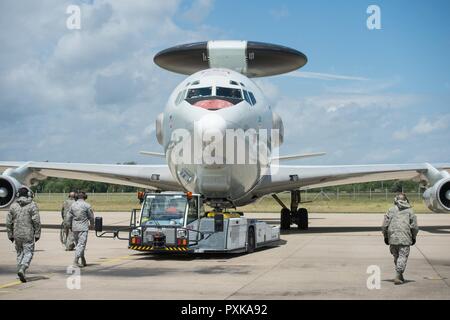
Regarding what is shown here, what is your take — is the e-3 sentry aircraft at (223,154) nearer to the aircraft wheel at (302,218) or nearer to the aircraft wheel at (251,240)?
the aircraft wheel at (302,218)

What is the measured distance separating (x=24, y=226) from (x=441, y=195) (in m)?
17.3

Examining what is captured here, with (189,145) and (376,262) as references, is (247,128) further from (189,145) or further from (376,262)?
Answer: (376,262)

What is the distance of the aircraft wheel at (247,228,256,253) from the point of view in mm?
17830

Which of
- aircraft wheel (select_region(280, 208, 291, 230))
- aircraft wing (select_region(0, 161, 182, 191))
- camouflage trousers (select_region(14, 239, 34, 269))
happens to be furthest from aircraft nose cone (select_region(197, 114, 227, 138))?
aircraft wheel (select_region(280, 208, 291, 230))

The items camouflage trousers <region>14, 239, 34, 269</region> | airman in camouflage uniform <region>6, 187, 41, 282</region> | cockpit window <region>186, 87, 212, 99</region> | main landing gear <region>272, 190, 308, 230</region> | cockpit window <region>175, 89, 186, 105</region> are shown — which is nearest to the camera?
camouflage trousers <region>14, 239, 34, 269</region>

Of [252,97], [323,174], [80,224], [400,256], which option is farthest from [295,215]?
[400,256]

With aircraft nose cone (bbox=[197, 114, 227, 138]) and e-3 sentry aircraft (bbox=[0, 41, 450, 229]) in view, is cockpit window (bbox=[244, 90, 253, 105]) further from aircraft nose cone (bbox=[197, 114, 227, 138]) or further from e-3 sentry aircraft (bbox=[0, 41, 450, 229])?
aircraft nose cone (bbox=[197, 114, 227, 138])

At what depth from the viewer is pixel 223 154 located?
17.7m

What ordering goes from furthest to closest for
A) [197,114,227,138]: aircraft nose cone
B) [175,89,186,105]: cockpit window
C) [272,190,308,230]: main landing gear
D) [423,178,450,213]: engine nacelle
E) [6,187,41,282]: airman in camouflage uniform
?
[272,190,308,230]: main landing gear
[423,178,450,213]: engine nacelle
[175,89,186,105]: cockpit window
[197,114,227,138]: aircraft nose cone
[6,187,41,282]: airman in camouflage uniform

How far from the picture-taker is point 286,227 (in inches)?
1109

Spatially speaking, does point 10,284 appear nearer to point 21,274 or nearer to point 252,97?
point 21,274

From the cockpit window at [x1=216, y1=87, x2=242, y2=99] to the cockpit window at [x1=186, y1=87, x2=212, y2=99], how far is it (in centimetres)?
25
